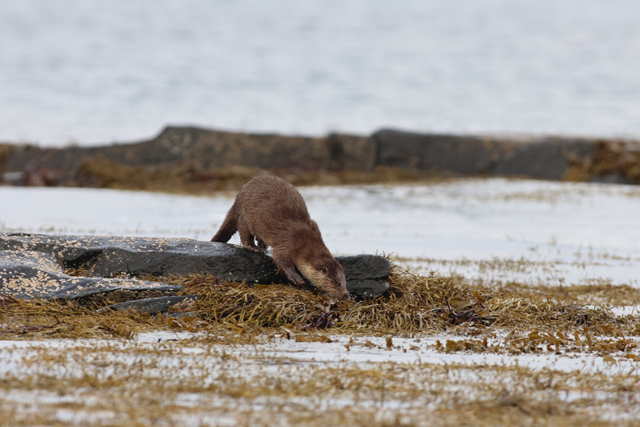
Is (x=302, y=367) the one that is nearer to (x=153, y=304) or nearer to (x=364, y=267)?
(x=153, y=304)

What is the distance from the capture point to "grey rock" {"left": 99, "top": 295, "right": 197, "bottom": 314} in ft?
17.3

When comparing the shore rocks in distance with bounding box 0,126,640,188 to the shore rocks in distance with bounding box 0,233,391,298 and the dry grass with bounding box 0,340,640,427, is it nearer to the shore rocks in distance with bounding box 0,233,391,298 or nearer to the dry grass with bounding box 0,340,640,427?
the shore rocks in distance with bounding box 0,233,391,298

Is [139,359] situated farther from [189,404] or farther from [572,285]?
[572,285]

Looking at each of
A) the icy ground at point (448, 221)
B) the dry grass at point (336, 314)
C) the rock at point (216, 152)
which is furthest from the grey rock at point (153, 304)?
the rock at point (216, 152)

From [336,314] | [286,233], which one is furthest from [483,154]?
[336,314]

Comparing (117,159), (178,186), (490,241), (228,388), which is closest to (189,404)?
(228,388)

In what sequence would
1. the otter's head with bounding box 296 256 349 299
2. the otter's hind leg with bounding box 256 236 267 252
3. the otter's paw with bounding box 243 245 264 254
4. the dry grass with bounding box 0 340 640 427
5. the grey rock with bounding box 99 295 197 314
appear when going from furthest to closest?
1. the otter's hind leg with bounding box 256 236 267 252
2. the otter's paw with bounding box 243 245 264 254
3. the otter's head with bounding box 296 256 349 299
4. the grey rock with bounding box 99 295 197 314
5. the dry grass with bounding box 0 340 640 427

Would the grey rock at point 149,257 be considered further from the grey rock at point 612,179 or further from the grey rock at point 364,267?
the grey rock at point 612,179

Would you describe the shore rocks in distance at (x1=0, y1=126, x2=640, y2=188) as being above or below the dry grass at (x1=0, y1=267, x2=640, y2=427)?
above

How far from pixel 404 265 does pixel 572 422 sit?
5505 mm

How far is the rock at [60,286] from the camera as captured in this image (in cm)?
535

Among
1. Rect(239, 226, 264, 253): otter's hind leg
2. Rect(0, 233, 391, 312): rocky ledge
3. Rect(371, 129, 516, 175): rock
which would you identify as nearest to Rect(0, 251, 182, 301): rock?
Rect(0, 233, 391, 312): rocky ledge

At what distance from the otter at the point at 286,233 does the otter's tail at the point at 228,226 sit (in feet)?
0.11

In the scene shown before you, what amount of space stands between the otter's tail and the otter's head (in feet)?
4.67
